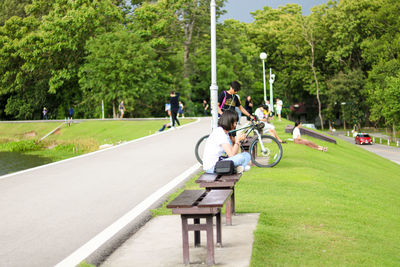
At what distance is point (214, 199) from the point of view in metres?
5.94

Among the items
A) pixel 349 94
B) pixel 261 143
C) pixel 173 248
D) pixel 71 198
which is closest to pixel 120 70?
pixel 349 94

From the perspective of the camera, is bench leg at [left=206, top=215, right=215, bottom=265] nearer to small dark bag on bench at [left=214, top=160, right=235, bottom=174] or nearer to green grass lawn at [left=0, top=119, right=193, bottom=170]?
small dark bag on bench at [left=214, top=160, right=235, bottom=174]

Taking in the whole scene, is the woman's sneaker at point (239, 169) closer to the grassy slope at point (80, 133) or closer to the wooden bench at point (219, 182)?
the wooden bench at point (219, 182)

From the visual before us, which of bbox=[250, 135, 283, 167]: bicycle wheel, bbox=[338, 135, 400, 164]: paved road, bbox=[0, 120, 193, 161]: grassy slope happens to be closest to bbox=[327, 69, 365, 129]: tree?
bbox=[338, 135, 400, 164]: paved road

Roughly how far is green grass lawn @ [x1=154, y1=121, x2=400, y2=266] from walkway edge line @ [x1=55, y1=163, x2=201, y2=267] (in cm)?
39

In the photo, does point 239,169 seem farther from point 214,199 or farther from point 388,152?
point 388,152

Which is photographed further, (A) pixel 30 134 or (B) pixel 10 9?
(B) pixel 10 9

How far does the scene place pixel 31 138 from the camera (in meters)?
46.2

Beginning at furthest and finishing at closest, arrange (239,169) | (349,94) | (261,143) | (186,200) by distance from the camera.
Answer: (349,94) < (261,143) < (239,169) < (186,200)

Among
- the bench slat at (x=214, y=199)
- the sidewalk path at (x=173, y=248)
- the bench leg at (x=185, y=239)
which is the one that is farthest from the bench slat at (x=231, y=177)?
the bench leg at (x=185, y=239)

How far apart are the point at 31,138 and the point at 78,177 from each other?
116ft

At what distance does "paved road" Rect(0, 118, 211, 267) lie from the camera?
279 inches

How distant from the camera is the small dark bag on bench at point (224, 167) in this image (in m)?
7.54

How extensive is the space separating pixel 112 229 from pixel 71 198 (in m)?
2.87
